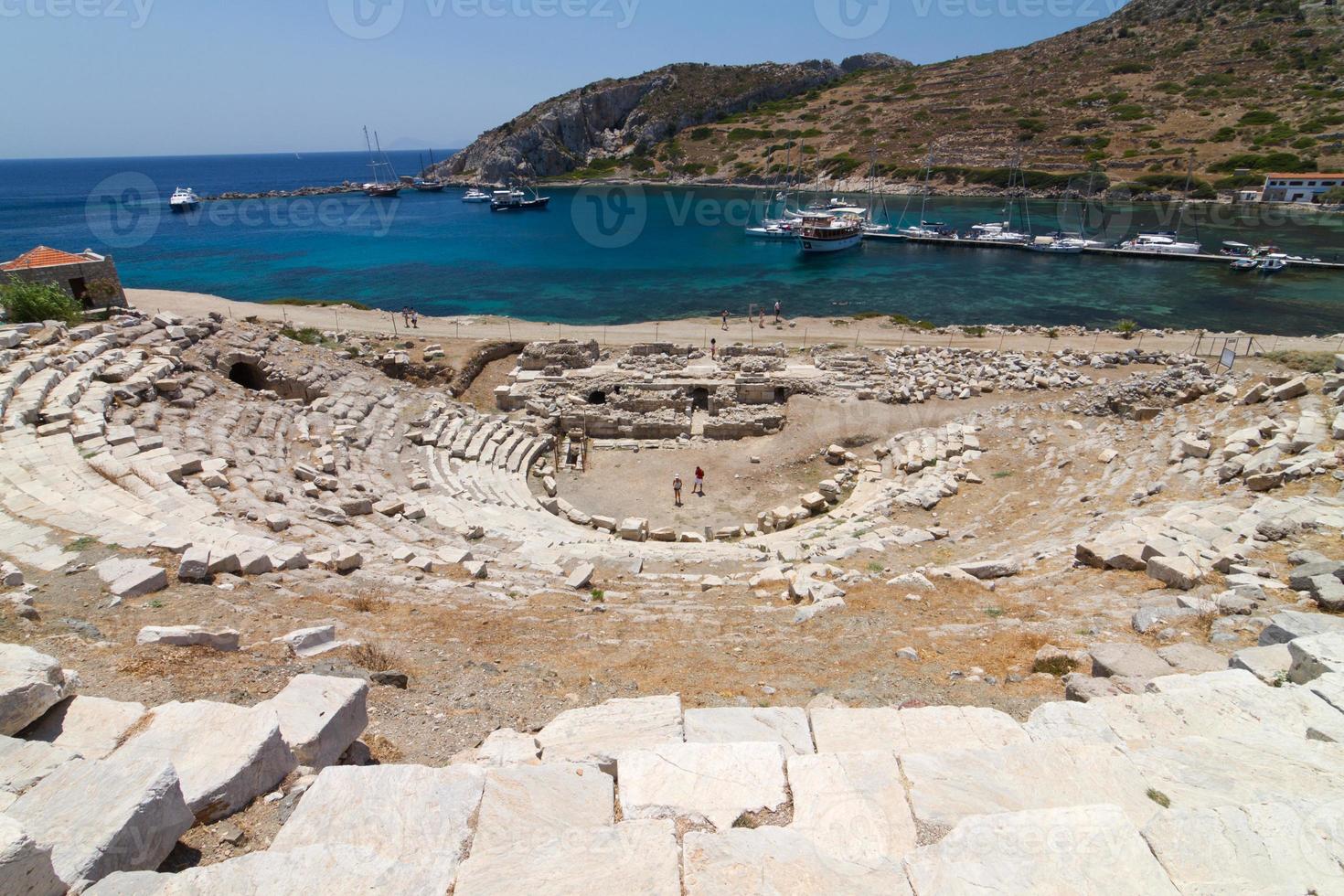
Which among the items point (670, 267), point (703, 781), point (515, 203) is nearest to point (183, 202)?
point (515, 203)

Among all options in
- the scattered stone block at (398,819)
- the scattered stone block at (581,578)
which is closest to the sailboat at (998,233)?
the scattered stone block at (581,578)

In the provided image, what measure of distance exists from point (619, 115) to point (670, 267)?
100938 millimetres

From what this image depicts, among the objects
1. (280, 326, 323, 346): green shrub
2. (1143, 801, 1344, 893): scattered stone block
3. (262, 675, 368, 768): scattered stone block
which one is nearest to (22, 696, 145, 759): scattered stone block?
(262, 675, 368, 768): scattered stone block

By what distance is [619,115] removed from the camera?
482 feet

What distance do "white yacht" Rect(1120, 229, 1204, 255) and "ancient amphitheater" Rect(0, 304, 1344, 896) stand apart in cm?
5253

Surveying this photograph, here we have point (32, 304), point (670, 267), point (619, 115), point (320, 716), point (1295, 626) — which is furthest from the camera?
point (619, 115)

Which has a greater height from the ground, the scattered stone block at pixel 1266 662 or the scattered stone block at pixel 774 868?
the scattered stone block at pixel 774 868

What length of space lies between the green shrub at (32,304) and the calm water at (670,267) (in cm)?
2732

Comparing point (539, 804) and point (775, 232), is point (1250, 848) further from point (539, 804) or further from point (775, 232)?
point (775, 232)

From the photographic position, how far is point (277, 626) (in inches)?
319

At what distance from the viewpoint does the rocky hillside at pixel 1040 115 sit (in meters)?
89.2

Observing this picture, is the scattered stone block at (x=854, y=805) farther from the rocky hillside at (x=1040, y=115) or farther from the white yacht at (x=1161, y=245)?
the rocky hillside at (x=1040, y=115)

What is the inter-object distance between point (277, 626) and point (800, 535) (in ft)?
35.9

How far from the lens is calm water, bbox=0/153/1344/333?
48.3m
